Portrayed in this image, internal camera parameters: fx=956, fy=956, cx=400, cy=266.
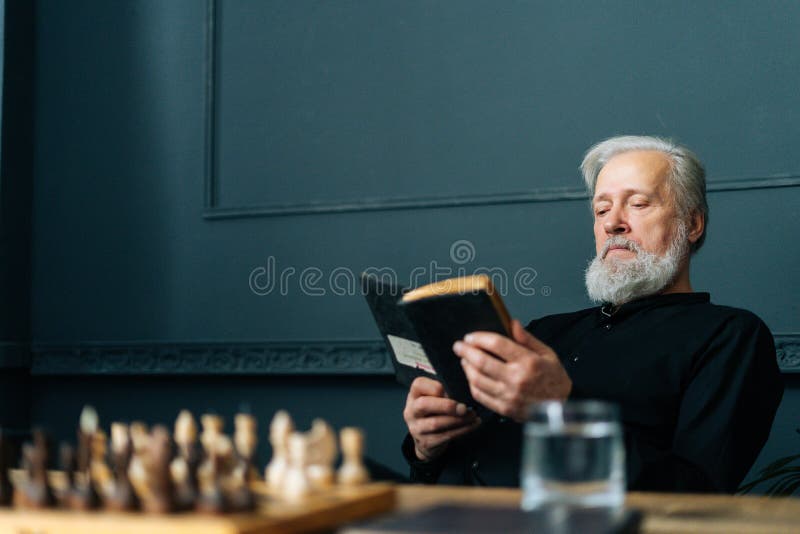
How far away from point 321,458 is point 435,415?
2.35 feet

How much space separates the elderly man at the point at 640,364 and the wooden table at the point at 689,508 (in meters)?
0.36

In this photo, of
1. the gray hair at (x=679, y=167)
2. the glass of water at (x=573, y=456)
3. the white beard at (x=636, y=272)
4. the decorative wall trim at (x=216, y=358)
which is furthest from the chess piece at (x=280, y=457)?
the decorative wall trim at (x=216, y=358)

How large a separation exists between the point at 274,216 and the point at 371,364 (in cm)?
54

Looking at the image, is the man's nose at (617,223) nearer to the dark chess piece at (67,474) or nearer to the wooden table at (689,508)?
the wooden table at (689,508)

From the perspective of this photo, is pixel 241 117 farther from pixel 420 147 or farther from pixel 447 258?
pixel 447 258

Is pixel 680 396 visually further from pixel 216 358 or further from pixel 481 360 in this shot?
pixel 216 358

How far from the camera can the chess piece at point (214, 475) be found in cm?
77

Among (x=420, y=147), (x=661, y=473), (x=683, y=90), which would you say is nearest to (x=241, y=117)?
(x=420, y=147)

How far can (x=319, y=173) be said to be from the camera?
2.84 meters

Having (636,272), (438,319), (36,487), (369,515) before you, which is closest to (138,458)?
(36,487)

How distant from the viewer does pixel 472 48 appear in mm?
2723

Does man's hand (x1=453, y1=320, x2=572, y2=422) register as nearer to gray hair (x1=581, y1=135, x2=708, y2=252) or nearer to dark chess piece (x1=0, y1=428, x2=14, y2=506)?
dark chess piece (x1=0, y1=428, x2=14, y2=506)

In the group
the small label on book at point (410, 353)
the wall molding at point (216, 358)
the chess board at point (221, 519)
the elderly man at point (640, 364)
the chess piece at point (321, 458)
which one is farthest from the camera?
the wall molding at point (216, 358)

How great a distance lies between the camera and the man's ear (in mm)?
2146
